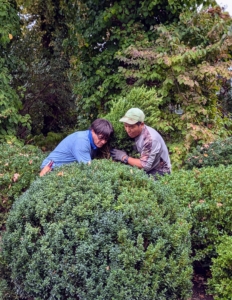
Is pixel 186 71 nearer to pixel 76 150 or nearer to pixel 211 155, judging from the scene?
pixel 211 155

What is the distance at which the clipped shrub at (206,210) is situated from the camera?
3.09 meters

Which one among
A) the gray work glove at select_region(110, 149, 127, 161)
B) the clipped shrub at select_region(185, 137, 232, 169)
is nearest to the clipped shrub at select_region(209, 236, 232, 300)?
the gray work glove at select_region(110, 149, 127, 161)

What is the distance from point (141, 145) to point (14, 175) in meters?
1.55

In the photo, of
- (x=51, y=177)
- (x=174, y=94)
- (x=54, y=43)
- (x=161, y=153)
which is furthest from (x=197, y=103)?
(x=54, y=43)

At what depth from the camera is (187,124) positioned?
18.0 feet

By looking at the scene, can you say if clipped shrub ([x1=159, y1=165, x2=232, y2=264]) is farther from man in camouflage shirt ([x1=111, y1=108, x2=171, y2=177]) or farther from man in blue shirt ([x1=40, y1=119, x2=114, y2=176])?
man in blue shirt ([x1=40, y1=119, x2=114, y2=176])

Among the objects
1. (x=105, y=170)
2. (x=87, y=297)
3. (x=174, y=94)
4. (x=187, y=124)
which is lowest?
(x=187, y=124)

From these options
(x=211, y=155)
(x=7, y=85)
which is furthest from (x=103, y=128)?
(x=7, y=85)

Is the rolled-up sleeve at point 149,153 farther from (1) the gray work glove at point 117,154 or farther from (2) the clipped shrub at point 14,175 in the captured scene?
(2) the clipped shrub at point 14,175

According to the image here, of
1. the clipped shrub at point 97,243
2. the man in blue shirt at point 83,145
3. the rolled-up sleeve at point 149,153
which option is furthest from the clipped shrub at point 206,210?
the man in blue shirt at point 83,145

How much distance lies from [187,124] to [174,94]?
592mm

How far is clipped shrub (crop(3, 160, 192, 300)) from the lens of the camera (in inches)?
92.0

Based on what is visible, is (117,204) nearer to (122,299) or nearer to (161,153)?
(122,299)

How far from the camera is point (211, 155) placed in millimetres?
4957
